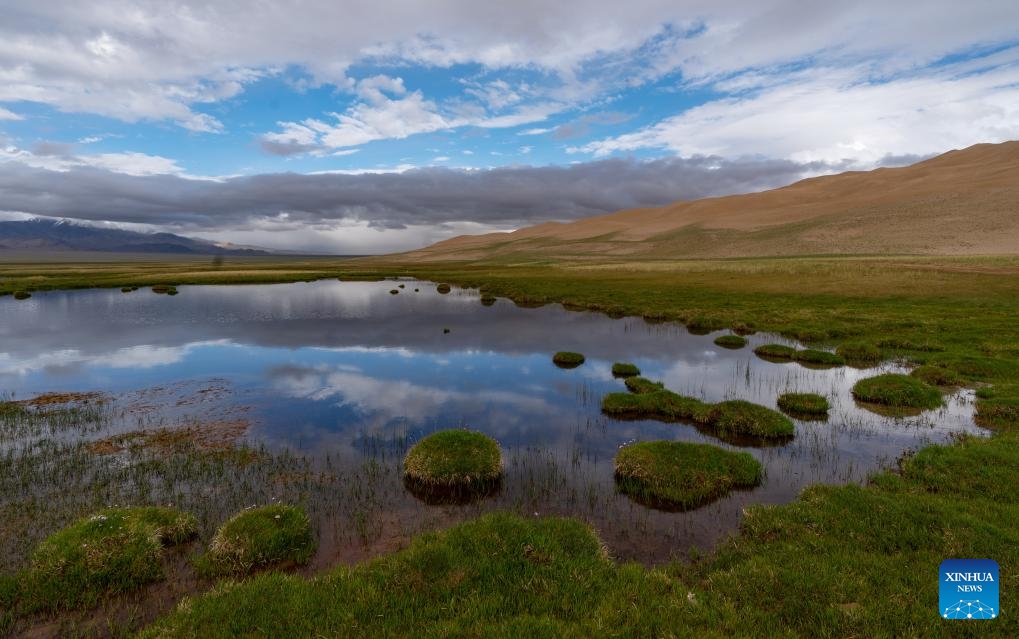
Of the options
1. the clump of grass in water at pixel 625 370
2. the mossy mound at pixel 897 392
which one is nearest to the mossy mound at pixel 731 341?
the clump of grass in water at pixel 625 370

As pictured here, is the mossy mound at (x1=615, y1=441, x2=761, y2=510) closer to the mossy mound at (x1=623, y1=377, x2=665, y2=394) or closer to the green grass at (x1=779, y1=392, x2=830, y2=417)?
the green grass at (x1=779, y1=392, x2=830, y2=417)

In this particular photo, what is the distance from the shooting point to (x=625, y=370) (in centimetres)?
3195

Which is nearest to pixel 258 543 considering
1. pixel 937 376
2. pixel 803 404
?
pixel 803 404

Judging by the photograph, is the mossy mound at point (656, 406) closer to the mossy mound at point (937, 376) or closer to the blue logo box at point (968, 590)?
the blue logo box at point (968, 590)

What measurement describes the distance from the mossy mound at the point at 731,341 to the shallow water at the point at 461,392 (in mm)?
814

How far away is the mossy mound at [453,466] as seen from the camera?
1594 centimetres

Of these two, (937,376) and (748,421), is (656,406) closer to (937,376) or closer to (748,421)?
(748,421)

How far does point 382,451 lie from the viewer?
62.7 ft

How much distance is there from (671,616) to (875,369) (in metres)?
30.9

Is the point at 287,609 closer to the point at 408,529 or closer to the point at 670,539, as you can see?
the point at 408,529

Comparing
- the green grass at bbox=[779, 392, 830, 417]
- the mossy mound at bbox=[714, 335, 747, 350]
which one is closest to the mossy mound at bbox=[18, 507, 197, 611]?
the green grass at bbox=[779, 392, 830, 417]

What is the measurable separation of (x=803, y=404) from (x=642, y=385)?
26.5 feet

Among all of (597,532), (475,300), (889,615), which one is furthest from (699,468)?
(475,300)

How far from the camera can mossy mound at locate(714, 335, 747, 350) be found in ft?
130
